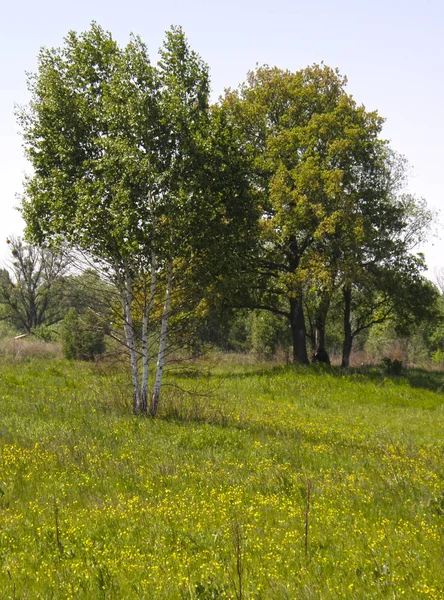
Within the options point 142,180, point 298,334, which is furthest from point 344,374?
point 142,180

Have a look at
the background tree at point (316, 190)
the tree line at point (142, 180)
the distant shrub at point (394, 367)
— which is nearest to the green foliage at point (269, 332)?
the background tree at point (316, 190)

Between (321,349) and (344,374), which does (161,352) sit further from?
(321,349)

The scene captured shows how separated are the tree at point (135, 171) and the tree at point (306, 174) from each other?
31.4 ft

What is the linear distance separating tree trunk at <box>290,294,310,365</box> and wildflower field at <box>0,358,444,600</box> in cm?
1442

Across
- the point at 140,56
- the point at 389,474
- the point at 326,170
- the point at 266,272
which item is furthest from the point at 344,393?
the point at 140,56

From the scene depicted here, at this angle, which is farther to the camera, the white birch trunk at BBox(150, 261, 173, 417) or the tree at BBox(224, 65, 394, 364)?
the tree at BBox(224, 65, 394, 364)

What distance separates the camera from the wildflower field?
5.25m

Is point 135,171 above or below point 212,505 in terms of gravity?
above

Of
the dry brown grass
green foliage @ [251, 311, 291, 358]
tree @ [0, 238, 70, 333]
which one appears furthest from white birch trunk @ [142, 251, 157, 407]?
tree @ [0, 238, 70, 333]

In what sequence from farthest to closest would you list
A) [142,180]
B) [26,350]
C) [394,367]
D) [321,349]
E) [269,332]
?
1. [269,332]
2. [321,349]
3. [26,350]
4. [394,367]
5. [142,180]

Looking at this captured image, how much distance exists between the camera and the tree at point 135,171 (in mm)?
15602

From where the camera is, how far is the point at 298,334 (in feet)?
104

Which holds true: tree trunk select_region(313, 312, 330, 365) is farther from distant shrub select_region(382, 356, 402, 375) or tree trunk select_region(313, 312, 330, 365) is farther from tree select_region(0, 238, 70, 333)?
tree select_region(0, 238, 70, 333)

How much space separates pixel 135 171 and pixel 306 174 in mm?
13471
